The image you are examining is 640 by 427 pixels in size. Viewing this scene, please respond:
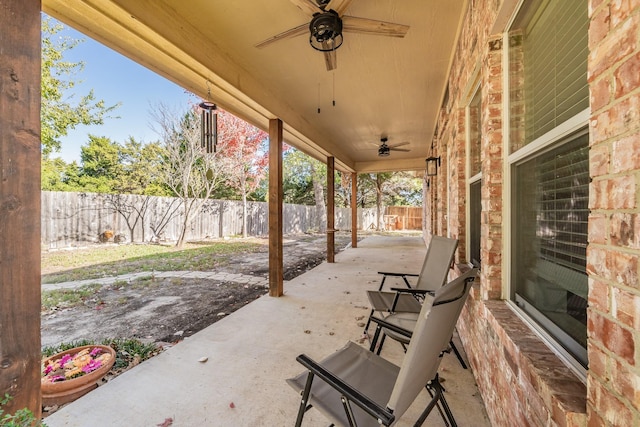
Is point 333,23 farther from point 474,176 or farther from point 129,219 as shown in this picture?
point 129,219

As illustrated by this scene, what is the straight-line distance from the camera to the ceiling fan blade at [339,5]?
6.29 feet

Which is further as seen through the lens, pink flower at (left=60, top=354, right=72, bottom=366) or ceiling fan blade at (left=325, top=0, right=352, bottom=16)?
pink flower at (left=60, top=354, right=72, bottom=366)

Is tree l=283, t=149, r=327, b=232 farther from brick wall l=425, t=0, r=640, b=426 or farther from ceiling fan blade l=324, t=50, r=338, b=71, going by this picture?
brick wall l=425, t=0, r=640, b=426

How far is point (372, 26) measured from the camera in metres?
2.10

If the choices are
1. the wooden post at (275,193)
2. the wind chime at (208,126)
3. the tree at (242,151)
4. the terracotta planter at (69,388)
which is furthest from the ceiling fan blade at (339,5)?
the tree at (242,151)

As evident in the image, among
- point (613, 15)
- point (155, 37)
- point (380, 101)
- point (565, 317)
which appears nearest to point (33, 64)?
point (155, 37)

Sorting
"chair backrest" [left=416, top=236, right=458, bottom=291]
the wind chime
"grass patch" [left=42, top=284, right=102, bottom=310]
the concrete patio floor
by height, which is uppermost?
the wind chime

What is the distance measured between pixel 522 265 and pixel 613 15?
124 cm

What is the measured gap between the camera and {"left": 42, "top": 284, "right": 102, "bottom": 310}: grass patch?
3.65 meters

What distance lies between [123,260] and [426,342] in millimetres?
7620

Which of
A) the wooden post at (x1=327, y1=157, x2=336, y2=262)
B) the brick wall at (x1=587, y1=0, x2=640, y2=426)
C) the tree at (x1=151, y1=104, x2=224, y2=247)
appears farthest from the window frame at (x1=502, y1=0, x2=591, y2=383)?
the tree at (x1=151, y1=104, x2=224, y2=247)

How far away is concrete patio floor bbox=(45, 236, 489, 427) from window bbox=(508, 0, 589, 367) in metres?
0.99

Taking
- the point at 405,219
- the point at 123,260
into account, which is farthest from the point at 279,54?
the point at 405,219

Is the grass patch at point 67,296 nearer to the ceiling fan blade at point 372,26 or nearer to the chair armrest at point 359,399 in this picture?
the chair armrest at point 359,399
